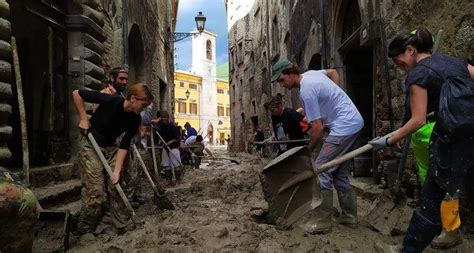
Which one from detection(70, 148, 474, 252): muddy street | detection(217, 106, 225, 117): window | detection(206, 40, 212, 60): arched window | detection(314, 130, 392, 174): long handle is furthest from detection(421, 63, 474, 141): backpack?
detection(217, 106, 225, 117): window

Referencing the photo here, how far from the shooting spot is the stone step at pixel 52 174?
16.5 feet

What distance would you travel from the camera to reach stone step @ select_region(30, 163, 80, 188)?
16.5ft

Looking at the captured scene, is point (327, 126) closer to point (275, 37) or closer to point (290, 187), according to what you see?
point (290, 187)

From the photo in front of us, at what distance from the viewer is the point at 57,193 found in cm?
470

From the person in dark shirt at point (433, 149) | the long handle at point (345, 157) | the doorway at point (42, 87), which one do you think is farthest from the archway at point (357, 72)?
the person in dark shirt at point (433, 149)

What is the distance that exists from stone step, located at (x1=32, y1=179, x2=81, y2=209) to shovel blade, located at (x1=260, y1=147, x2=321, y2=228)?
2419mm

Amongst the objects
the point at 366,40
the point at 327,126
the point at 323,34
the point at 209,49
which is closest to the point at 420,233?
the point at 327,126

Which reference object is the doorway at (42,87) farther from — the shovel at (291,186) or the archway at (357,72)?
the archway at (357,72)

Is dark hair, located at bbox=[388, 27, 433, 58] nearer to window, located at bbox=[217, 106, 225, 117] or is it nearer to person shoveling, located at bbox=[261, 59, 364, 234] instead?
person shoveling, located at bbox=[261, 59, 364, 234]

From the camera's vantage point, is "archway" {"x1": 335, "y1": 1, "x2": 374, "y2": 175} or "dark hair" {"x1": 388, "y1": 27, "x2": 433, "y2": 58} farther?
"archway" {"x1": 335, "y1": 1, "x2": 374, "y2": 175}

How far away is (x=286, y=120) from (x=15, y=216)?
153 inches

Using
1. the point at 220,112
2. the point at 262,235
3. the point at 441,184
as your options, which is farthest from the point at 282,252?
the point at 220,112

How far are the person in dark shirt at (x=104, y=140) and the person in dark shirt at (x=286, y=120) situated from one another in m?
2.01

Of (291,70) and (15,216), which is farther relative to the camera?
(291,70)
